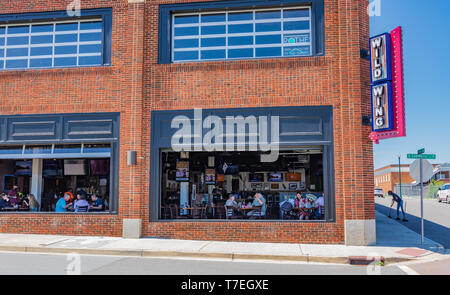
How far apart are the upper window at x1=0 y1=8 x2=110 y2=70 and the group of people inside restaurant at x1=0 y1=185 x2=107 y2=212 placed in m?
4.61

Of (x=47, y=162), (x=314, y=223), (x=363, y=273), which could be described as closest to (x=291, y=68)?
(x=314, y=223)

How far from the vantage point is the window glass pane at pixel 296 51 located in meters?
12.7

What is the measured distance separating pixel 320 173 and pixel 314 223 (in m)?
2.81

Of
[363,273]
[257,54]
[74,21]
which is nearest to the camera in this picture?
[363,273]

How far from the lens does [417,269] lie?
28.2ft

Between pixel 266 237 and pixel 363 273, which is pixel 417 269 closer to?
pixel 363 273

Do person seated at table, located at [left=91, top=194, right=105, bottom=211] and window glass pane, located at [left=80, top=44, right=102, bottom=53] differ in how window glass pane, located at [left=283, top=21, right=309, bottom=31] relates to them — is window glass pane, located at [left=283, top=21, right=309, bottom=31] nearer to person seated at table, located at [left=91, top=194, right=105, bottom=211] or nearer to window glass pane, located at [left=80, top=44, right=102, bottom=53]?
window glass pane, located at [left=80, top=44, right=102, bottom=53]

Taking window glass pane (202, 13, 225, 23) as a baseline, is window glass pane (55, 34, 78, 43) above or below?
below

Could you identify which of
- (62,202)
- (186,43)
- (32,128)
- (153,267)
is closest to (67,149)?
(32,128)

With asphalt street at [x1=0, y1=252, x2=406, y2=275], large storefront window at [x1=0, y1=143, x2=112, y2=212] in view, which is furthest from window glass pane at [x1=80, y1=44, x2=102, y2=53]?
asphalt street at [x1=0, y1=252, x2=406, y2=275]

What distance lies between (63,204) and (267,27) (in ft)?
Answer: 30.3

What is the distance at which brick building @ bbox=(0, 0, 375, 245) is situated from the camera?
11969 mm

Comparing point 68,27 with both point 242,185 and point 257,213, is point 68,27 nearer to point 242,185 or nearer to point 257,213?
point 242,185

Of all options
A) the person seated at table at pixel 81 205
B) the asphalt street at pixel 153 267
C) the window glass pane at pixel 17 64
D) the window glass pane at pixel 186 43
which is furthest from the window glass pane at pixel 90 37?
the asphalt street at pixel 153 267
